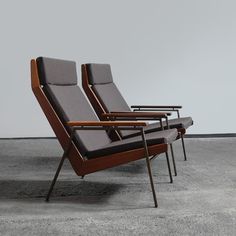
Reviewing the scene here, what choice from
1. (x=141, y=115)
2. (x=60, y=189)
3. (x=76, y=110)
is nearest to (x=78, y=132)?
(x=76, y=110)

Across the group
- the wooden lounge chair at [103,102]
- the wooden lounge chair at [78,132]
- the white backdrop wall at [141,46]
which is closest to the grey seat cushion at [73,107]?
the wooden lounge chair at [78,132]

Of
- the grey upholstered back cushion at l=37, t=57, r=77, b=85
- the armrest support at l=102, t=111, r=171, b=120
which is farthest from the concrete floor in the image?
the grey upholstered back cushion at l=37, t=57, r=77, b=85

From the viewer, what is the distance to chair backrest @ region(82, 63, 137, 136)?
4.01m

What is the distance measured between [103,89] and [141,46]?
6.31 feet

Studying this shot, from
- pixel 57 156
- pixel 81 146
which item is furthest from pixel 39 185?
pixel 57 156

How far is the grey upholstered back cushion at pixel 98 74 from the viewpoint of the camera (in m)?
4.07

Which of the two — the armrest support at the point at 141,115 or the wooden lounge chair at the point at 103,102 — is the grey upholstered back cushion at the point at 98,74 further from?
the armrest support at the point at 141,115

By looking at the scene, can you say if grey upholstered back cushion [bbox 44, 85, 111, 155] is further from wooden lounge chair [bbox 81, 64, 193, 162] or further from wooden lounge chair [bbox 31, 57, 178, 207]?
wooden lounge chair [bbox 81, 64, 193, 162]

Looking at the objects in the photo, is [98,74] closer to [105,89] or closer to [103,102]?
[105,89]

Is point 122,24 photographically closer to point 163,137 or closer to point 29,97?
point 29,97

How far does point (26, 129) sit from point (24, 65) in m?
0.84

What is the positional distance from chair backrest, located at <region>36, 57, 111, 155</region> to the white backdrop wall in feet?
8.43

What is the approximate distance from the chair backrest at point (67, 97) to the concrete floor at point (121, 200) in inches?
12.8

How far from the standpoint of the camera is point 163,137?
2.79 metres
